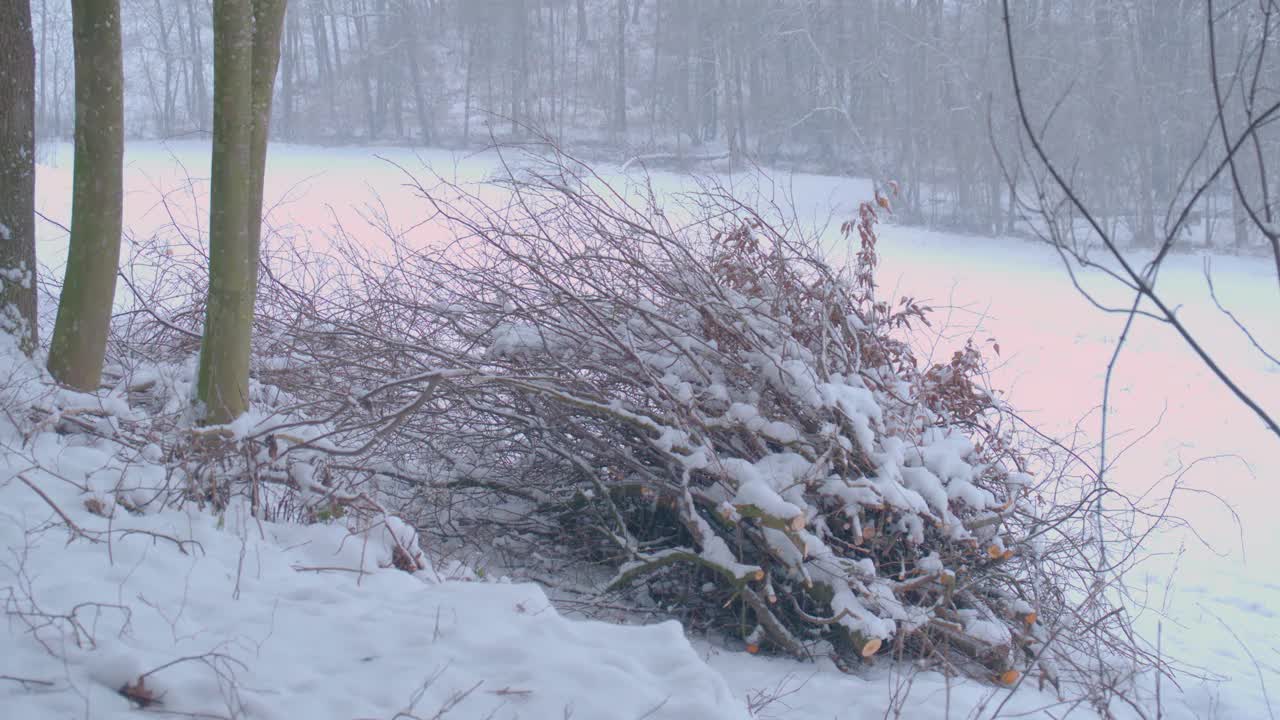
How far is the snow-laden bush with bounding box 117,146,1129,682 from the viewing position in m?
4.57

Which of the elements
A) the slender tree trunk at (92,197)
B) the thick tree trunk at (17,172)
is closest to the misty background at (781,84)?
the thick tree trunk at (17,172)

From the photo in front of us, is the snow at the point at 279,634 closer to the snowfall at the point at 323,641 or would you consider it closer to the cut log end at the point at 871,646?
the snowfall at the point at 323,641

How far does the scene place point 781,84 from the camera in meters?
26.4

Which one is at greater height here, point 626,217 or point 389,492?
point 626,217

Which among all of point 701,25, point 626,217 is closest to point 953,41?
point 701,25

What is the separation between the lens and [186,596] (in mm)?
3020

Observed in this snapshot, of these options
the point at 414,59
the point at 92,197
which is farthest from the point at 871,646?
the point at 414,59

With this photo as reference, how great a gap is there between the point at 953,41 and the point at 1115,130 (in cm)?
536

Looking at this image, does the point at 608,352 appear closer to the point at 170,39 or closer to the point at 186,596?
the point at 186,596

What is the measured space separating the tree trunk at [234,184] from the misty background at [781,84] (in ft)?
40.4

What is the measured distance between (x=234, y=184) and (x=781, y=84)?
24121 mm

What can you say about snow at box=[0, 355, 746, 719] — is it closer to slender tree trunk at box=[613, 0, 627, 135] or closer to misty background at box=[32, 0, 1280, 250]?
misty background at box=[32, 0, 1280, 250]

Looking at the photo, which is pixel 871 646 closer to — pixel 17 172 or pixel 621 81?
pixel 17 172

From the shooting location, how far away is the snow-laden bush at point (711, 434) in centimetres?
457
